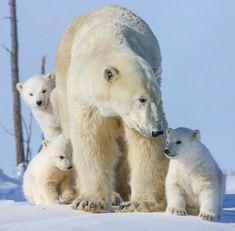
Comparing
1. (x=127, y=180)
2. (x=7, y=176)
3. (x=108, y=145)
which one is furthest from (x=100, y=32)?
(x=7, y=176)

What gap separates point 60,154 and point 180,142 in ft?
5.58

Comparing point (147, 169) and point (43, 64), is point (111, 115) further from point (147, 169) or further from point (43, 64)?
point (43, 64)

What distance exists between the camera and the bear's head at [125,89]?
6191 millimetres

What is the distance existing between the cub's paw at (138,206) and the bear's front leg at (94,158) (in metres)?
0.18

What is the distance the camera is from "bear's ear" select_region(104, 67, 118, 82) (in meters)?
6.38

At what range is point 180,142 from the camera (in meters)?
6.48

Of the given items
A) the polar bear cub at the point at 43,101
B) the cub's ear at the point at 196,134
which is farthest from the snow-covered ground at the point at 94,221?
the polar bear cub at the point at 43,101

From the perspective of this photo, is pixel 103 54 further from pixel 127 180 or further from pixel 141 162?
pixel 127 180

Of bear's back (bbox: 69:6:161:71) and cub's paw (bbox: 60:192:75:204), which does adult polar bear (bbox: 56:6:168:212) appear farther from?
cub's paw (bbox: 60:192:75:204)

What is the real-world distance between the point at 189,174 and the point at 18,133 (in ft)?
29.5

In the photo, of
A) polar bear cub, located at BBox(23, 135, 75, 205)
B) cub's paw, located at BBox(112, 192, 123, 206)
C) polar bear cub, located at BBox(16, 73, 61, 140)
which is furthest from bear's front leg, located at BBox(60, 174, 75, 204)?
polar bear cub, located at BBox(16, 73, 61, 140)

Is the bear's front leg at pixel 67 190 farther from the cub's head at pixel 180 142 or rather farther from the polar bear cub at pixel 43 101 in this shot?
the cub's head at pixel 180 142

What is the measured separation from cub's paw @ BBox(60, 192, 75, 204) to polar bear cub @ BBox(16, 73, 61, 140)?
176cm

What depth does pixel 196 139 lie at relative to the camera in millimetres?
6531
